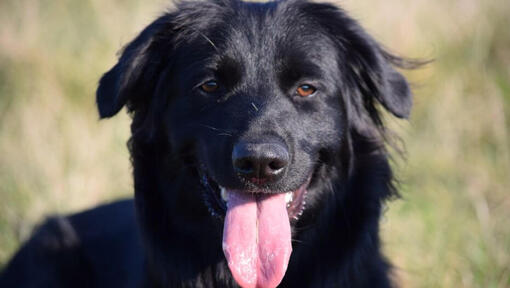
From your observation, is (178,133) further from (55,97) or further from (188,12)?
(55,97)

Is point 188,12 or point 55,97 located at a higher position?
point 188,12

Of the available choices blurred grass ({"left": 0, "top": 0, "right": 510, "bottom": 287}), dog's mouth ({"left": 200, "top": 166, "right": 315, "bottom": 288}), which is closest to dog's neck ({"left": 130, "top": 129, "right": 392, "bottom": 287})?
dog's mouth ({"left": 200, "top": 166, "right": 315, "bottom": 288})

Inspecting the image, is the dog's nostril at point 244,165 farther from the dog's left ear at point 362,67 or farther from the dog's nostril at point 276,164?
the dog's left ear at point 362,67

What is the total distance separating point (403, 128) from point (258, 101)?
2744 millimetres

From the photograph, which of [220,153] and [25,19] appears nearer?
[220,153]

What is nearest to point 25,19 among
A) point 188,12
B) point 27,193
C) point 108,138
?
point 108,138

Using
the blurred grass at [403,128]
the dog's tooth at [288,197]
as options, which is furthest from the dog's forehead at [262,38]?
the blurred grass at [403,128]

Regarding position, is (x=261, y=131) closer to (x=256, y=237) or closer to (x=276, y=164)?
(x=276, y=164)

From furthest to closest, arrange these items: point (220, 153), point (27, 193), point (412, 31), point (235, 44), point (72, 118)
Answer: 1. point (412, 31)
2. point (72, 118)
3. point (27, 193)
4. point (235, 44)
5. point (220, 153)

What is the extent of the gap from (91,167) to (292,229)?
3.08m

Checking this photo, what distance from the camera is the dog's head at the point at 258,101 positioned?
2.56 m

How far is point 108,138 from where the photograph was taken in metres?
5.71

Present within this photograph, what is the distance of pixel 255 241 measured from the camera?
2.57 meters

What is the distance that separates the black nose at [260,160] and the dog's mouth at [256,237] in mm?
138
